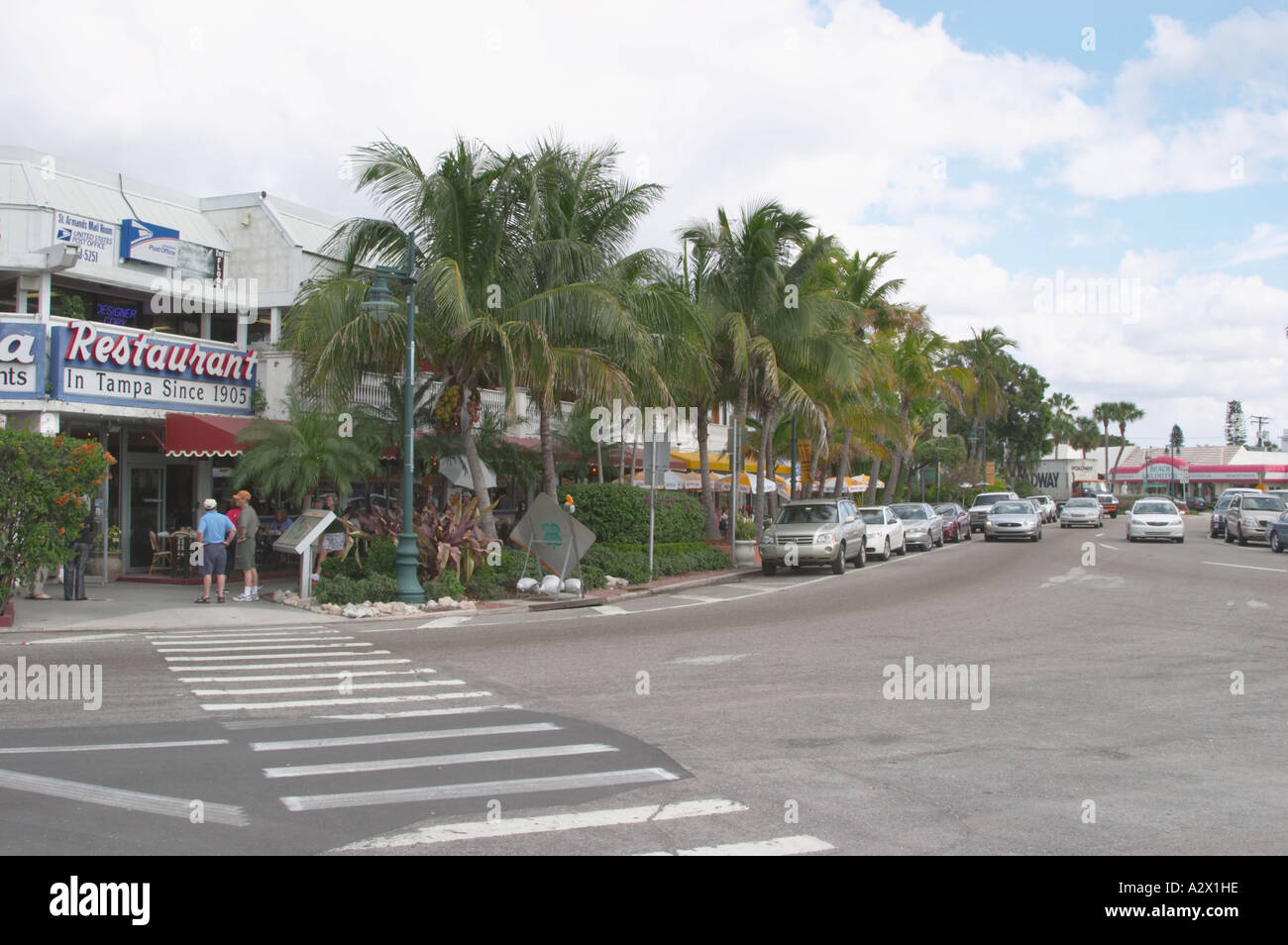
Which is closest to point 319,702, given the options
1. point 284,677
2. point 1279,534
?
point 284,677

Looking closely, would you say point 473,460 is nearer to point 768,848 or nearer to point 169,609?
point 169,609

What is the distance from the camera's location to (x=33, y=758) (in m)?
7.05

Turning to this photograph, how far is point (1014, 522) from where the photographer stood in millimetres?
36250

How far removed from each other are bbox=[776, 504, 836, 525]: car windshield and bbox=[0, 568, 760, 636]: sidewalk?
16.7 feet

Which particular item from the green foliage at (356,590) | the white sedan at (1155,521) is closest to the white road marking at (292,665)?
the green foliage at (356,590)

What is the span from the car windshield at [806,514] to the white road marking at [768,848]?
1958 cm

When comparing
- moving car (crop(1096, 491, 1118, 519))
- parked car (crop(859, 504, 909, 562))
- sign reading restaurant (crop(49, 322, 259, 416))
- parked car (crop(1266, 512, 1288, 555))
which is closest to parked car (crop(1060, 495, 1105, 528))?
parked car (crop(1266, 512, 1288, 555))

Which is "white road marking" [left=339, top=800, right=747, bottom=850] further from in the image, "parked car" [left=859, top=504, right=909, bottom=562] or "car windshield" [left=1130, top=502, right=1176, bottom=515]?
"car windshield" [left=1130, top=502, right=1176, bottom=515]

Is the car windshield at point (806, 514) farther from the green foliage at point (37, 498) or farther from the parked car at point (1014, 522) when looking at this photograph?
the green foliage at point (37, 498)

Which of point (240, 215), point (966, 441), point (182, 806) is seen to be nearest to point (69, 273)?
point (240, 215)

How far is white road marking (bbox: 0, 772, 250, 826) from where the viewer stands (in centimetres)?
581
